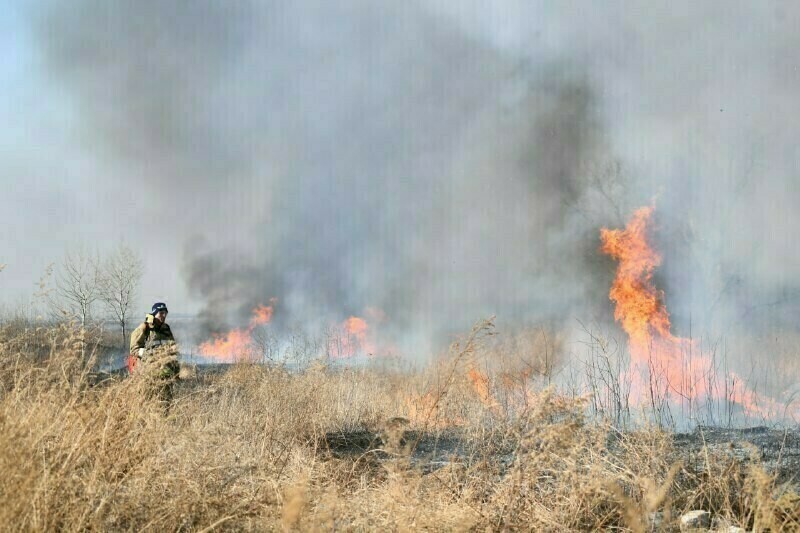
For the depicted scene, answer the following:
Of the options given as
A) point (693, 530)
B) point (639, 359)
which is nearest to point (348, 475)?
point (693, 530)

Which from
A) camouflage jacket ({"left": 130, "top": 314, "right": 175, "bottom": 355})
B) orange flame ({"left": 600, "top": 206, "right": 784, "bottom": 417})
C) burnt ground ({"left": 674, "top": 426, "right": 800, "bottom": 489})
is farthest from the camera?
orange flame ({"left": 600, "top": 206, "right": 784, "bottom": 417})

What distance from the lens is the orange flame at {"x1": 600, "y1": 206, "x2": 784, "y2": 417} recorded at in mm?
12375

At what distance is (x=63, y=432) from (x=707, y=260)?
1693cm

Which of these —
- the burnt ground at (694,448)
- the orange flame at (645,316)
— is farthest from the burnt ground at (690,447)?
the orange flame at (645,316)

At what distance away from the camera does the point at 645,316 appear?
44.5 ft

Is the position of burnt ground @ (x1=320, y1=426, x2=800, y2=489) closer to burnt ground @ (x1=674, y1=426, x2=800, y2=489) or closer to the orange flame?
burnt ground @ (x1=674, y1=426, x2=800, y2=489)

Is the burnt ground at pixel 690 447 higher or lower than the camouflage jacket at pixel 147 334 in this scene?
lower

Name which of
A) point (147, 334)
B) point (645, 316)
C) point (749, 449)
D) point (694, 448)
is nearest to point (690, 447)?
point (694, 448)

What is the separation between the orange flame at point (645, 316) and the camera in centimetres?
1238

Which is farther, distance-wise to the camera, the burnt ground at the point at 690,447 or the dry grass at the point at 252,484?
the burnt ground at the point at 690,447

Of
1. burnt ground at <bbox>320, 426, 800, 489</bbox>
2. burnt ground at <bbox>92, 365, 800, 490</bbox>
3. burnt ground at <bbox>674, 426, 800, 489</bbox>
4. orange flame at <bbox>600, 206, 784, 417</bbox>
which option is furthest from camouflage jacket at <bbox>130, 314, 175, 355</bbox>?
orange flame at <bbox>600, 206, 784, 417</bbox>

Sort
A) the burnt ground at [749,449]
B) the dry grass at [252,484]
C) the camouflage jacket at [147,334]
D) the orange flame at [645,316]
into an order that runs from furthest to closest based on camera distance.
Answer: the orange flame at [645,316] < the camouflage jacket at [147,334] < the burnt ground at [749,449] < the dry grass at [252,484]

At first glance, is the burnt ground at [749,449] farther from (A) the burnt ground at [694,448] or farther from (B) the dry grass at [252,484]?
(B) the dry grass at [252,484]

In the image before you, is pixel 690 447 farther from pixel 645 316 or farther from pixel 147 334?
pixel 645 316
